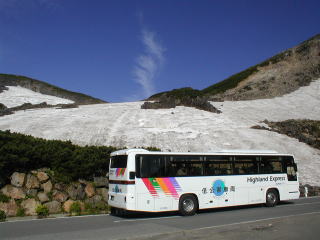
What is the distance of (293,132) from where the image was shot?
33.6 meters

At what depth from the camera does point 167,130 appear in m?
29.1

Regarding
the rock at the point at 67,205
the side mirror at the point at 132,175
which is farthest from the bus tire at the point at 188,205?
the rock at the point at 67,205

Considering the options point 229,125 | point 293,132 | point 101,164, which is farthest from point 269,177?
point 293,132

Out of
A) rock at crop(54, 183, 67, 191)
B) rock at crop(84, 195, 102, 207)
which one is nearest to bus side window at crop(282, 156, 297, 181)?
rock at crop(84, 195, 102, 207)

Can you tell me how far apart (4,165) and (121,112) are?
904 inches

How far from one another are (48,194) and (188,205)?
21.6ft

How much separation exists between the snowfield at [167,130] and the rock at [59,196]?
9875mm

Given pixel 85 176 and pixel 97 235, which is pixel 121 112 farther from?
pixel 97 235

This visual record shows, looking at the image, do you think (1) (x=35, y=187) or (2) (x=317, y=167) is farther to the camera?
(2) (x=317, y=167)

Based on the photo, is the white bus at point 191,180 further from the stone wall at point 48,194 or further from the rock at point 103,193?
the stone wall at point 48,194

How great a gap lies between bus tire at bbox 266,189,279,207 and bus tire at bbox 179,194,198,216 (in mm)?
5085

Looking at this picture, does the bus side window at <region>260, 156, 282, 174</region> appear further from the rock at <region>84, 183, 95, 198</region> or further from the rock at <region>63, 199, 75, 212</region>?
the rock at <region>63, 199, 75, 212</region>

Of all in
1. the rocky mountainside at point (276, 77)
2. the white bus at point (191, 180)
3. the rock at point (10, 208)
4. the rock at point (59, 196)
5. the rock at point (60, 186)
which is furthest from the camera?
the rocky mountainside at point (276, 77)

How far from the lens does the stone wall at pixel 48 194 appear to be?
13555 millimetres
